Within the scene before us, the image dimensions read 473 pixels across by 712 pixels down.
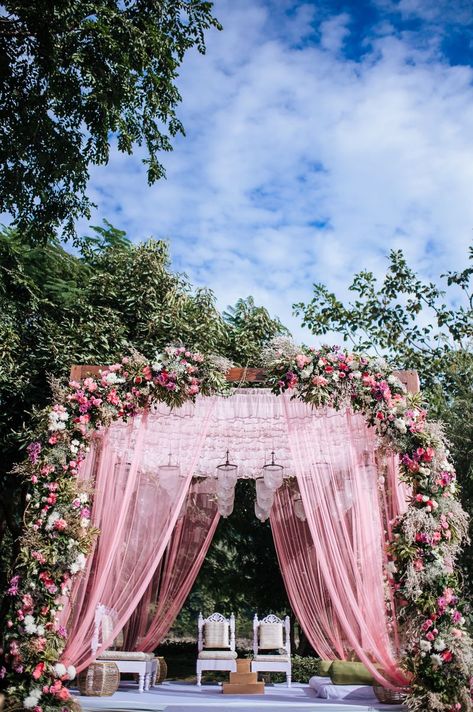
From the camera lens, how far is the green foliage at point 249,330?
10.6 meters

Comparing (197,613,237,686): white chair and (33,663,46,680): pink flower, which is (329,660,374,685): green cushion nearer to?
(197,613,237,686): white chair

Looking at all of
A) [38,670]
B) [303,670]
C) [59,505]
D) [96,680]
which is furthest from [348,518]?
[303,670]

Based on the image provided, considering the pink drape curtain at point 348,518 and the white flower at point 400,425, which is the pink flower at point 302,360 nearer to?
the pink drape curtain at point 348,518

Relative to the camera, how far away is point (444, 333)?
1007 centimetres

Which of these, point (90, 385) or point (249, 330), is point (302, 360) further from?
point (249, 330)

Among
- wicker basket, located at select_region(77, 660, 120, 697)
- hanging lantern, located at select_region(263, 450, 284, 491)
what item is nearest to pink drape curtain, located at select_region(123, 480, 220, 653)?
wicker basket, located at select_region(77, 660, 120, 697)

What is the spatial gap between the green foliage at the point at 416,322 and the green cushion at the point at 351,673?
11.6 ft

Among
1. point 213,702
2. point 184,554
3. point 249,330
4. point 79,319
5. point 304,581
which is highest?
point 249,330

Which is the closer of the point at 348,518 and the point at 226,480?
the point at 348,518

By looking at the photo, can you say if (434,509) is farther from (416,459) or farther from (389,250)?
(389,250)

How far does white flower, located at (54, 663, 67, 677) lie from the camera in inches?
192

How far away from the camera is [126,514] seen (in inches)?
221

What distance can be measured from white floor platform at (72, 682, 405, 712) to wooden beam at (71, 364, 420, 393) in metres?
2.71

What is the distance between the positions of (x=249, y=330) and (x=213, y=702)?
19.3 feet
